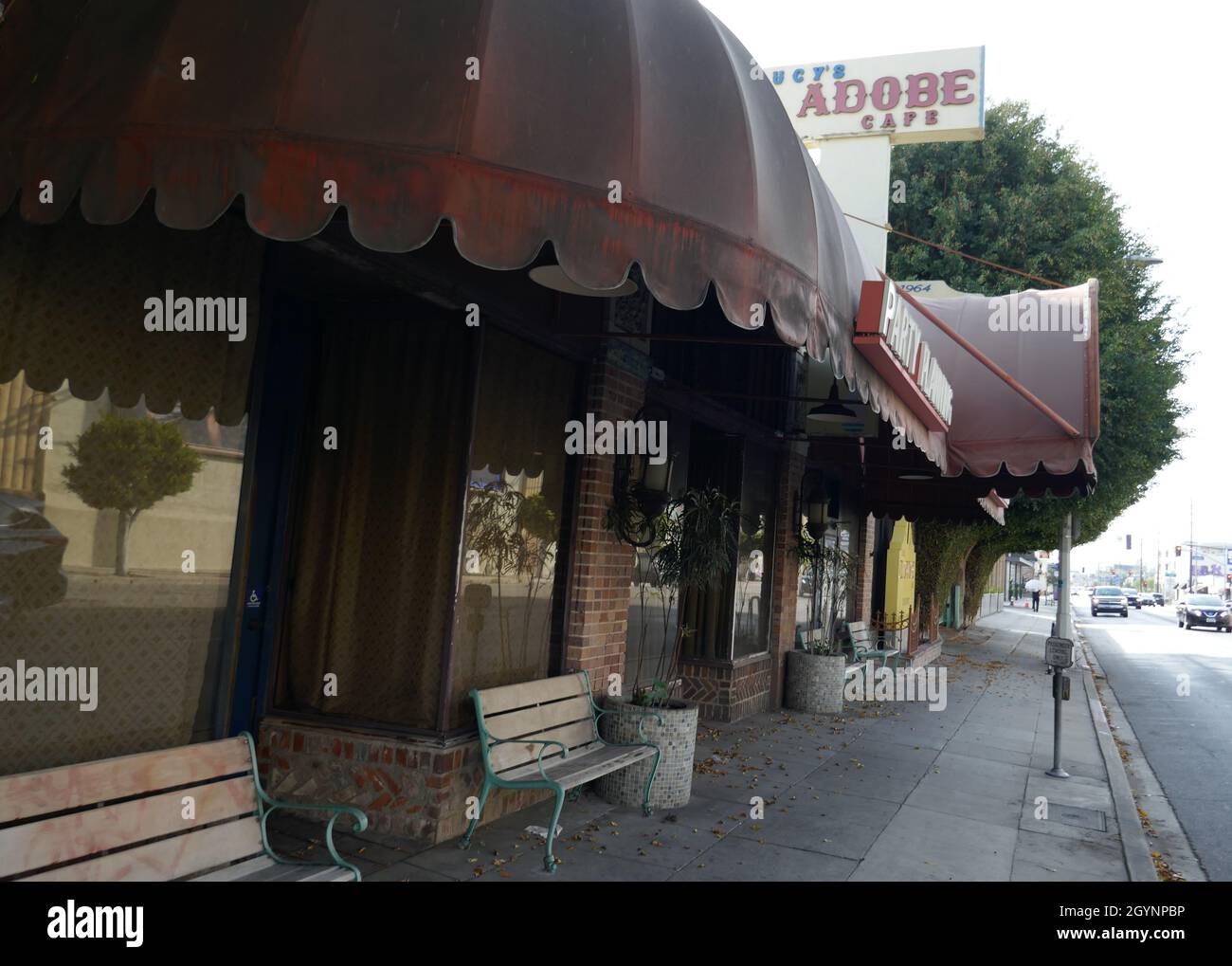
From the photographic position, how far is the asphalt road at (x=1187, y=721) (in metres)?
7.50

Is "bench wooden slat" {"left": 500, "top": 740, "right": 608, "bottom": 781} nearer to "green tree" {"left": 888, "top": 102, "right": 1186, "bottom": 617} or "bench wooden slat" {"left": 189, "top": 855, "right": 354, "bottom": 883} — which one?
"bench wooden slat" {"left": 189, "top": 855, "right": 354, "bottom": 883}

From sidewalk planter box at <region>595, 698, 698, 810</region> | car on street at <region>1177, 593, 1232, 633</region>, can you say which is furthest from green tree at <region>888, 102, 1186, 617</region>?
car on street at <region>1177, 593, 1232, 633</region>

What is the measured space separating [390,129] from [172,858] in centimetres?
275

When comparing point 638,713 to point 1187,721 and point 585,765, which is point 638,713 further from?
point 1187,721

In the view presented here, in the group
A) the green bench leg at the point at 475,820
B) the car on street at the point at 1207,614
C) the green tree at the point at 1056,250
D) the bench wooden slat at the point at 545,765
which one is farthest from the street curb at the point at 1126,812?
the car on street at the point at 1207,614

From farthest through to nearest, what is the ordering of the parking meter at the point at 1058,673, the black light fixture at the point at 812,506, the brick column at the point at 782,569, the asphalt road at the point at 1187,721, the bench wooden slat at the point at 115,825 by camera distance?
the black light fixture at the point at 812,506 → the brick column at the point at 782,569 → the parking meter at the point at 1058,673 → the asphalt road at the point at 1187,721 → the bench wooden slat at the point at 115,825

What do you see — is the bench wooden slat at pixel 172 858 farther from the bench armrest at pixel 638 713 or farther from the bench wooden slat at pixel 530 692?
the bench armrest at pixel 638 713

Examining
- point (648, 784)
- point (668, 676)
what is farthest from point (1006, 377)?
point (648, 784)

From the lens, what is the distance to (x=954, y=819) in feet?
21.4

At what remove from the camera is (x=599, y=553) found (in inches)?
256

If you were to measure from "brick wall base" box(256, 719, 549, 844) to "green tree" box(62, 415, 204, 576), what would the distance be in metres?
1.67

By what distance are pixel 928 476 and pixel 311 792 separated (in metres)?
8.36

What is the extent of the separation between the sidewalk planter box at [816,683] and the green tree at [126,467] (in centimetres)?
781
